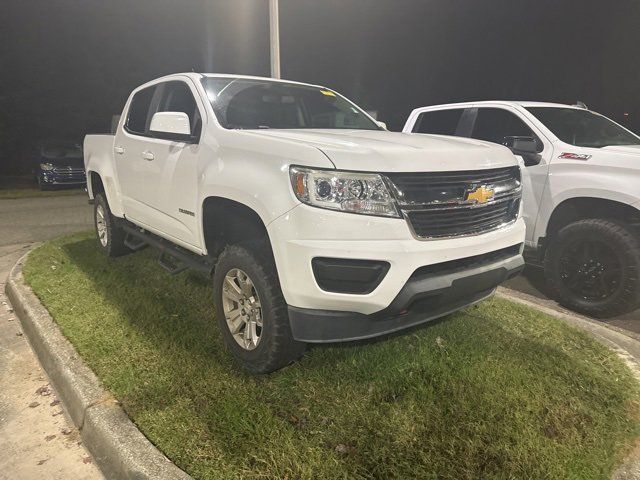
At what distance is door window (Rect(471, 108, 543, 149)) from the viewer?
4.92 metres

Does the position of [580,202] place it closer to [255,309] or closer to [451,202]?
[451,202]

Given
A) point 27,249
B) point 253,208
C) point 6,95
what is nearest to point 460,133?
point 253,208

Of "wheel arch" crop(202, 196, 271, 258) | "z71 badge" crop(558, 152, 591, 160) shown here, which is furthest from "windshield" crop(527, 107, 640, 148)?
"wheel arch" crop(202, 196, 271, 258)

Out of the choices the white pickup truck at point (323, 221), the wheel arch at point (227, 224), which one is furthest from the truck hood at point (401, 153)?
the wheel arch at point (227, 224)

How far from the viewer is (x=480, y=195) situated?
8.98 ft

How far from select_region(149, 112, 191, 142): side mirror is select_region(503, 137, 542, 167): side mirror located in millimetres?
3047

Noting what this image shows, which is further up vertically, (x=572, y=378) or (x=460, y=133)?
(x=460, y=133)

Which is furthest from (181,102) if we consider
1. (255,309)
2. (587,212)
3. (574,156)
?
(587,212)

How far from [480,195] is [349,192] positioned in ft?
2.84

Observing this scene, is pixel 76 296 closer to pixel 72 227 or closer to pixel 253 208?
pixel 253 208

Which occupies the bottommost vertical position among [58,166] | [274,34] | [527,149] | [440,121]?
[58,166]

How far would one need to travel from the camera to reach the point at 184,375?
2914 millimetres

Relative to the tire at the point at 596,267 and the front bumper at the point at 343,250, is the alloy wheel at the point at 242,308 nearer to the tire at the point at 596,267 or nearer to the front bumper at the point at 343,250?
the front bumper at the point at 343,250

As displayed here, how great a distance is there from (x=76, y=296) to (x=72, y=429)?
1.81 metres
